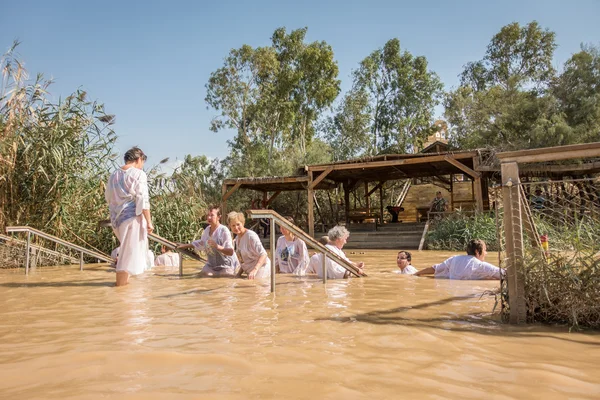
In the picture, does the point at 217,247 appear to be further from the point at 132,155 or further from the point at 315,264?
the point at 132,155

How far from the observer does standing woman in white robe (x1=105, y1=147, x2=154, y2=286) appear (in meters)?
5.50

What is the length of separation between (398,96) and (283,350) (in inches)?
1335

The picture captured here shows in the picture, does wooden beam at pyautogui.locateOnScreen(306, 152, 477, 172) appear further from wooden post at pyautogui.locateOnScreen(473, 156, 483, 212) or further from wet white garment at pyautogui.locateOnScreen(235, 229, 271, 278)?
wet white garment at pyautogui.locateOnScreen(235, 229, 271, 278)

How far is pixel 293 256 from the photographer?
23.2 ft

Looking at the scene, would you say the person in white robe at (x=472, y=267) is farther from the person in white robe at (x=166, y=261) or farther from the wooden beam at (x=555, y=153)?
the person in white robe at (x=166, y=261)

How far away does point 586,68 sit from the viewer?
63.3ft

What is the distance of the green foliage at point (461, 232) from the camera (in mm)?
13375

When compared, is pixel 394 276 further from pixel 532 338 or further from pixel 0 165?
pixel 0 165

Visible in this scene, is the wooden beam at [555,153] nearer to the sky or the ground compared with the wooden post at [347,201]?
nearer to the ground

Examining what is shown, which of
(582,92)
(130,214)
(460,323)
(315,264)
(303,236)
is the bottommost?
(460,323)

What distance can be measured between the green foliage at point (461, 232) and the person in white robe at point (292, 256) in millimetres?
7765

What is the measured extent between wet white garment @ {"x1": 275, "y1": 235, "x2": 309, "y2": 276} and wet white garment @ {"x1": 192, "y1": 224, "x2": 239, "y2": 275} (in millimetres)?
734

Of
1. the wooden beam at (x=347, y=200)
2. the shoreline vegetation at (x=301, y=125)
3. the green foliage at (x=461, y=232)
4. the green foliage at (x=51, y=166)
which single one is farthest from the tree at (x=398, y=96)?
the green foliage at (x=51, y=166)

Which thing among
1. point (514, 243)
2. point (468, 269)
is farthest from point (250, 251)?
point (514, 243)
